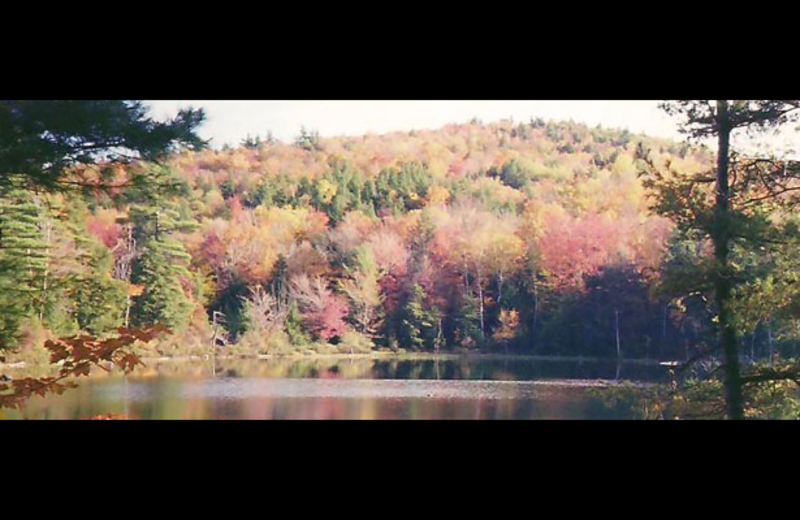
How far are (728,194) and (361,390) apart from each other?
103 inches

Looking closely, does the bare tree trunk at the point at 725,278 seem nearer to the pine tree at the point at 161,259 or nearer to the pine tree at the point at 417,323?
the pine tree at the point at 417,323

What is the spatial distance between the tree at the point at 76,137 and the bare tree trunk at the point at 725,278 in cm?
321

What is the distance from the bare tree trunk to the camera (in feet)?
18.2

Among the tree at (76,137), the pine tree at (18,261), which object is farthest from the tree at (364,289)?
the pine tree at (18,261)

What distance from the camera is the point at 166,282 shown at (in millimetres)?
5551

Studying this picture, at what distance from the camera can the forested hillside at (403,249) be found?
219 inches

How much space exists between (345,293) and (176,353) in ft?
3.70

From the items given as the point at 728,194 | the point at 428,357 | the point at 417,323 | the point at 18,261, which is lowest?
the point at 428,357

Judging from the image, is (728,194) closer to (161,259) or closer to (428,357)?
(428,357)

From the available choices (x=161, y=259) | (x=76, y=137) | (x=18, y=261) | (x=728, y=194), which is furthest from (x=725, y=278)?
(x=18, y=261)

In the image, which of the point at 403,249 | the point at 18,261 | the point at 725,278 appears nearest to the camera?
the point at 18,261

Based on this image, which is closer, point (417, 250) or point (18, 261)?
point (18, 261)

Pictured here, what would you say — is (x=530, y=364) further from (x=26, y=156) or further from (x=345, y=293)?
(x=26, y=156)

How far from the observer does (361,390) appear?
5.61 metres
